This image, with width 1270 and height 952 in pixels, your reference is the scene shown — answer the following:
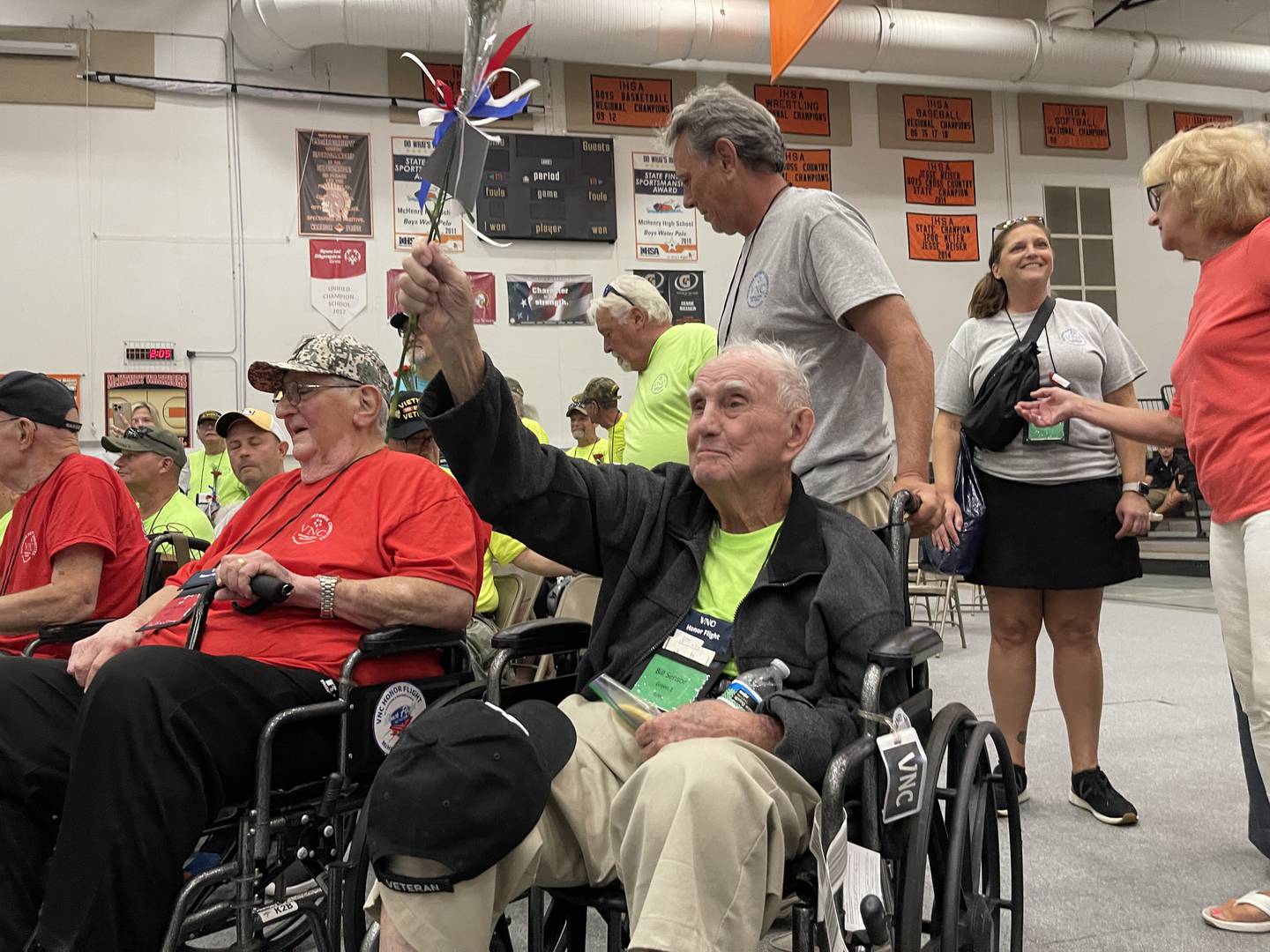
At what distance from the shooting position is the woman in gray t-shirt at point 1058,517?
254cm

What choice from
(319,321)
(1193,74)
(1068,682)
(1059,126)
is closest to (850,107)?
(1059,126)

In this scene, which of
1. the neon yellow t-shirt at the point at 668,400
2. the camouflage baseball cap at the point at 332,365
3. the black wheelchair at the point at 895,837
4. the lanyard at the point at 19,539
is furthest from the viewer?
the neon yellow t-shirt at the point at 668,400

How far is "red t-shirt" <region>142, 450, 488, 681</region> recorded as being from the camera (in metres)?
1.85

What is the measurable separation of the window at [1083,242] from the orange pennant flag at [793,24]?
556 cm

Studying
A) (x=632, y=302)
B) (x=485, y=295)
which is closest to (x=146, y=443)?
(x=632, y=302)

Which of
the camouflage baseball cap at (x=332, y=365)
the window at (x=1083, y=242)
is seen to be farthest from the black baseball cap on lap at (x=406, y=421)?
the window at (x=1083, y=242)

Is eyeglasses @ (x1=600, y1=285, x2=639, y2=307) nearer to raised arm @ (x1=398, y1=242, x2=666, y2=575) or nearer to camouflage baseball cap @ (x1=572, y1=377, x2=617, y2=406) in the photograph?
raised arm @ (x1=398, y1=242, x2=666, y2=575)

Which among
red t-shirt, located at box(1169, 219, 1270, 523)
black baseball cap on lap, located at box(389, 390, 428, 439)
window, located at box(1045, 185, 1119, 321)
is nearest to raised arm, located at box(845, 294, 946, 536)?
red t-shirt, located at box(1169, 219, 1270, 523)

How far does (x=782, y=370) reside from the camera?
1.64 meters

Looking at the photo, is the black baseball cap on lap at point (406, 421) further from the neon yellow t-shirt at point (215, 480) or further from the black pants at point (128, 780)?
the neon yellow t-shirt at point (215, 480)

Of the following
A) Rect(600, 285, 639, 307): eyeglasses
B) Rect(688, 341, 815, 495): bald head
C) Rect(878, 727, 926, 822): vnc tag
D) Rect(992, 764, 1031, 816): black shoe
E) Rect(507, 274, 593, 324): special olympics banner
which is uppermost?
Rect(507, 274, 593, 324): special olympics banner

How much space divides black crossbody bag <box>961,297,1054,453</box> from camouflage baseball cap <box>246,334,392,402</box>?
1.48 meters

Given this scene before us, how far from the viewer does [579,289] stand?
7.95 m

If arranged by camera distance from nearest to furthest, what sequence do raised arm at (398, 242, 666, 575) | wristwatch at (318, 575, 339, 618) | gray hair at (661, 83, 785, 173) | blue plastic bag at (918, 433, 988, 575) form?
raised arm at (398, 242, 666, 575), wristwatch at (318, 575, 339, 618), gray hair at (661, 83, 785, 173), blue plastic bag at (918, 433, 988, 575)
